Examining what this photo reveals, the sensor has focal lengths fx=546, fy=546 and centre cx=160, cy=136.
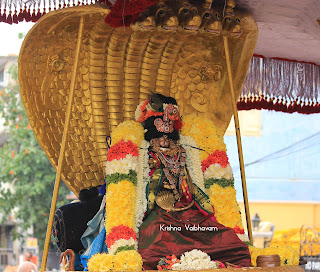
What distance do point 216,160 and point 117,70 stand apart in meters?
1.12

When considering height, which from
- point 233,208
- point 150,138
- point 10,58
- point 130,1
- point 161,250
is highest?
point 10,58

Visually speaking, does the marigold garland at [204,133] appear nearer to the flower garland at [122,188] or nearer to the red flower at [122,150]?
the flower garland at [122,188]

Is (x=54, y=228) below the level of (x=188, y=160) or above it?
below

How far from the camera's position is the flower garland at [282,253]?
381 cm

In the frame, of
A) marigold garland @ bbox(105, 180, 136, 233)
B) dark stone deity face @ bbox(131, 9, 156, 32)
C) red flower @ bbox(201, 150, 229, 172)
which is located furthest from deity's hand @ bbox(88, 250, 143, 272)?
dark stone deity face @ bbox(131, 9, 156, 32)

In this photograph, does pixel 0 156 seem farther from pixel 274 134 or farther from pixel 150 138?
pixel 150 138

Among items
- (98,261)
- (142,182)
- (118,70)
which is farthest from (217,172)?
(98,261)

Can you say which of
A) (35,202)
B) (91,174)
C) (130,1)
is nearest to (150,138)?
(91,174)

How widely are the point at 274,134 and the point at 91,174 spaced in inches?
442

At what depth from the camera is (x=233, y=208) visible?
418cm

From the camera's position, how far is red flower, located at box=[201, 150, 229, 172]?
4.30 meters

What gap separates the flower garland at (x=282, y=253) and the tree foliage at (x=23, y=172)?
8819 millimetres

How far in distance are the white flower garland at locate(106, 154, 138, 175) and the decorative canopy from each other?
0.75m

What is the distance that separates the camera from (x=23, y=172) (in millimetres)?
12492
